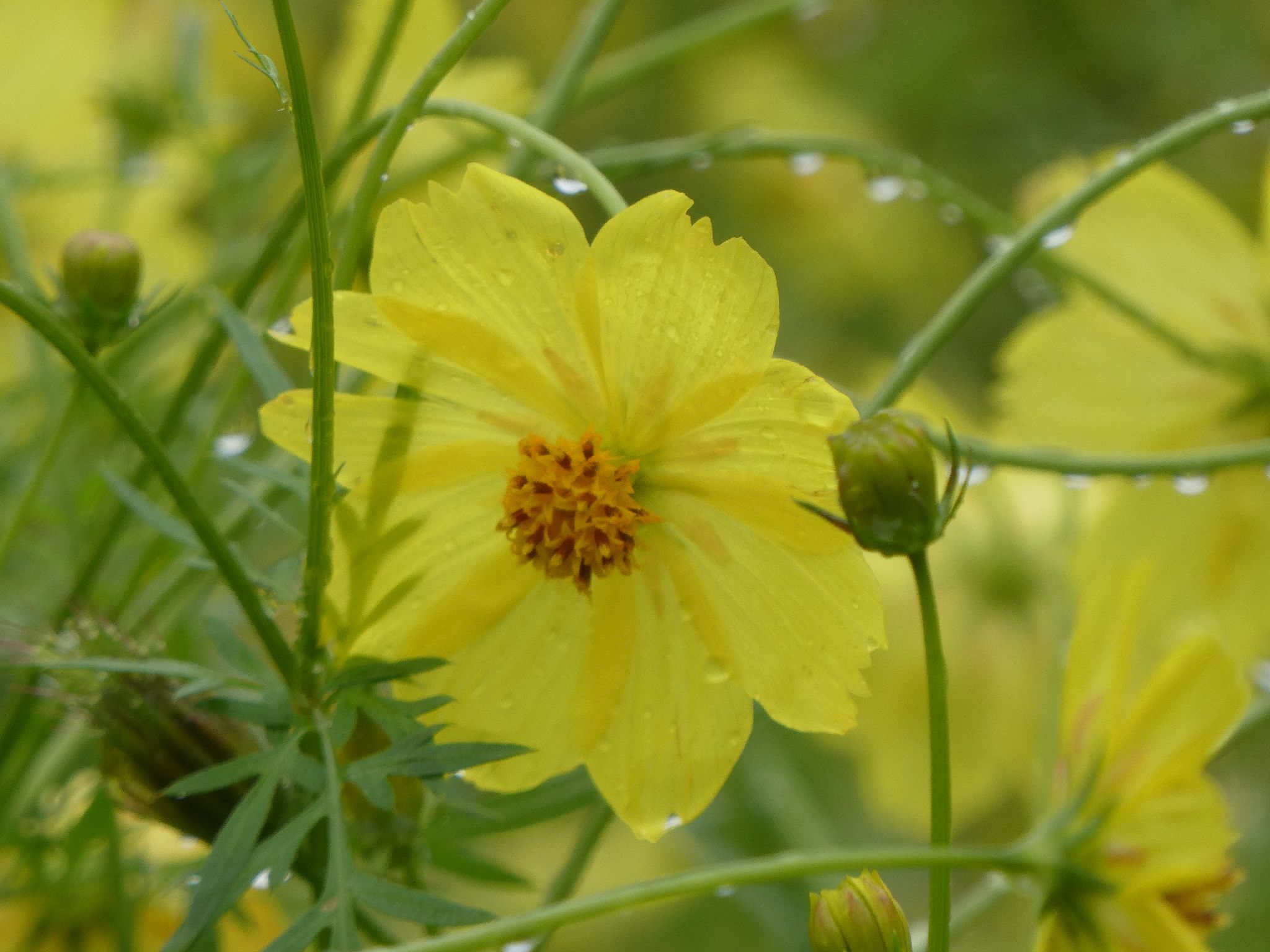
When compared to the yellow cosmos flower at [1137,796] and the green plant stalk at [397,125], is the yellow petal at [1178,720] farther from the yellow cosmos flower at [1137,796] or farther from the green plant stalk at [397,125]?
the green plant stalk at [397,125]

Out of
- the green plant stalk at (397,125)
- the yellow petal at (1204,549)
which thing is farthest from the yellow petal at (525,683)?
the yellow petal at (1204,549)

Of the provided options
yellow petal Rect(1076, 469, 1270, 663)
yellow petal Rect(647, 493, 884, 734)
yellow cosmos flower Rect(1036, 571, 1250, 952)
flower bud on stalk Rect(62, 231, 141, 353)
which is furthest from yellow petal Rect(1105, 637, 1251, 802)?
flower bud on stalk Rect(62, 231, 141, 353)

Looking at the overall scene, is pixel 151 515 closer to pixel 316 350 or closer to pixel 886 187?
pixel 316 350

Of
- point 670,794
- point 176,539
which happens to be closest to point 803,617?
point 670,794

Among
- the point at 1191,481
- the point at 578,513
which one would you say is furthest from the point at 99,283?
the point at 1191,481

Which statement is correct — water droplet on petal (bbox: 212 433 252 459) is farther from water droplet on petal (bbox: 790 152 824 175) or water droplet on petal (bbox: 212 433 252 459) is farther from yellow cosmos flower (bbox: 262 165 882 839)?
water droplet on petal (bbox: 790 152 824 175)

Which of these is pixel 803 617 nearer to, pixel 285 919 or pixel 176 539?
pixel 176 539
